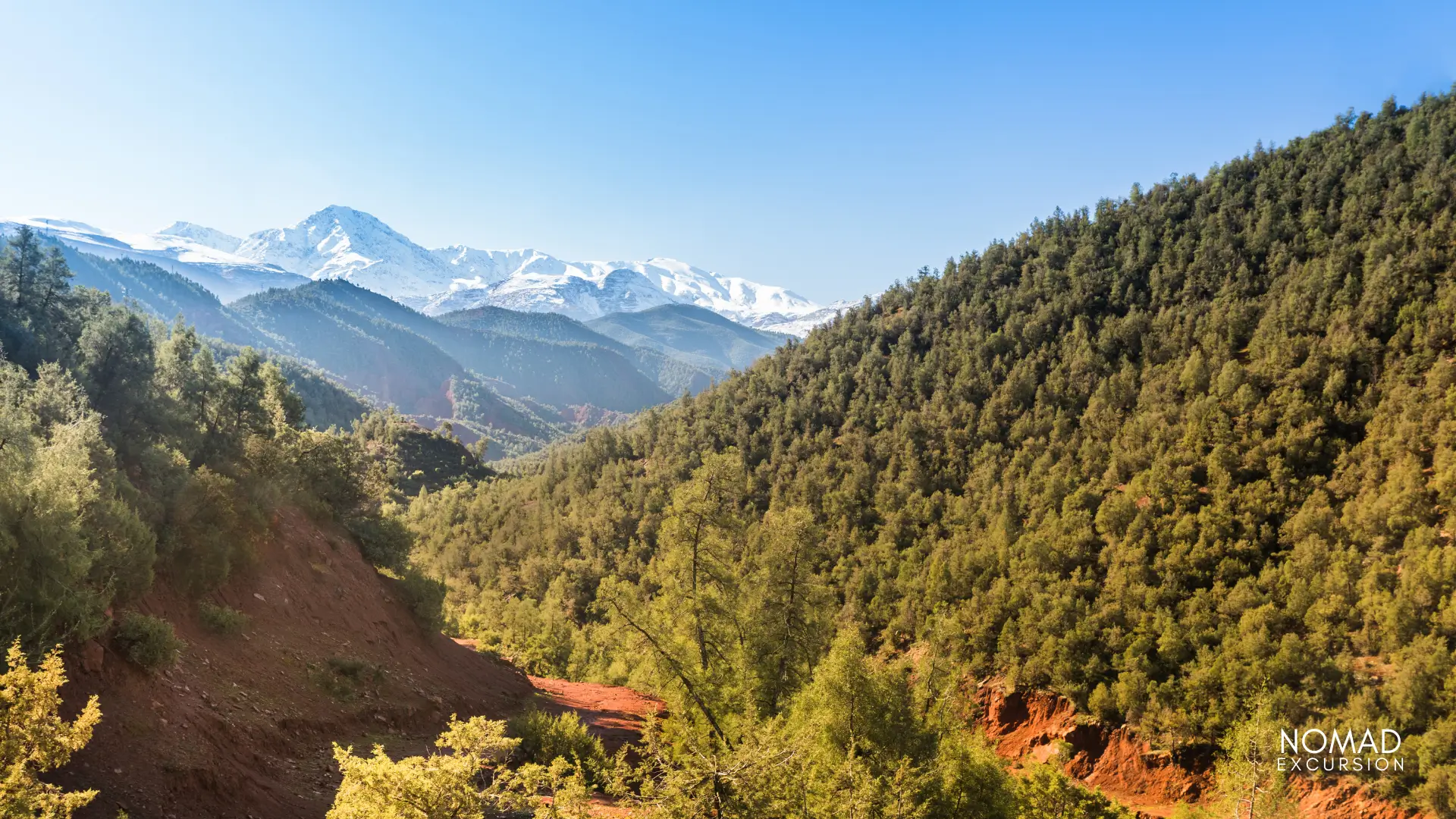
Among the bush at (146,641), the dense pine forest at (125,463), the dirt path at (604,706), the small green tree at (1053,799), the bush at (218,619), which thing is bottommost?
the dirt path at (604,706)

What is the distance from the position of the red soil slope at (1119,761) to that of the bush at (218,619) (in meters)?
44.4

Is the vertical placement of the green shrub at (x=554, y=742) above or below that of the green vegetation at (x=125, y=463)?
below

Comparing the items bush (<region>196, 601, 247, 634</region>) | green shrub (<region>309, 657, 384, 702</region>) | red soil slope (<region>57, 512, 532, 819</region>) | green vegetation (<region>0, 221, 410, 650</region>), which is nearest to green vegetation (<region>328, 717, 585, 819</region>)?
red soil slope (<region>57, 512, 532, 819</region>)

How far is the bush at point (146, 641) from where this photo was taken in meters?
18.3

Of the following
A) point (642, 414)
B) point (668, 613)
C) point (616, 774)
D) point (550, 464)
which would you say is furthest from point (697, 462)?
point (616, 774)

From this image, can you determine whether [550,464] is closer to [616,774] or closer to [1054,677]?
[1054,677]

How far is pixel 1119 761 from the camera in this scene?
1702 inches

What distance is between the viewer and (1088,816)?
2450 centimetres

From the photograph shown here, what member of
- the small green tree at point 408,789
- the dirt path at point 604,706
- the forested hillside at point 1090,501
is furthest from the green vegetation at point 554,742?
the small green tree at point 408,789

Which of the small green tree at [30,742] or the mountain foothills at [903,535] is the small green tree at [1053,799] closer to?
the mountain foothills at [903,535]

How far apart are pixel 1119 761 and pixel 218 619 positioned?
50.5 meters

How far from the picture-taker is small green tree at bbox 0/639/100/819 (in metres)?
9.56

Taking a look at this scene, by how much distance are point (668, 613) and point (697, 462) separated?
64.5m

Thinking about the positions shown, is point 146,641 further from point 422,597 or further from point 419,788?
point 422,597
